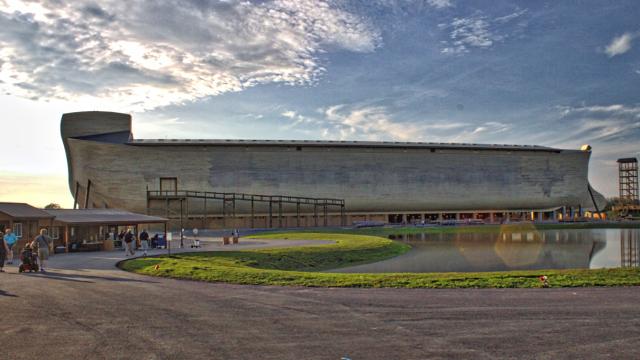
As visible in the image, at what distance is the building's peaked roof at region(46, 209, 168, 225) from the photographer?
105 feet

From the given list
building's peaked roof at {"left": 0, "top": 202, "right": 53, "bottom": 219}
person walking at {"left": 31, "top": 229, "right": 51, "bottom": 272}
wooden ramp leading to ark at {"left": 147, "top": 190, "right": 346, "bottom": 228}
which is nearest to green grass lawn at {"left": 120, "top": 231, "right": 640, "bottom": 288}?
person walking at {"left": 31, "top": 229, "right": 51, "bottom": 272}

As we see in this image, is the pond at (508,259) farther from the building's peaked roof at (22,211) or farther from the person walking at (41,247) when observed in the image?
the building's peaked roof at (22,211)

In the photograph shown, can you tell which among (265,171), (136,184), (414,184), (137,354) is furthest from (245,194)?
(137,354)

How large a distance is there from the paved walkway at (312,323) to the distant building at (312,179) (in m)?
56.7

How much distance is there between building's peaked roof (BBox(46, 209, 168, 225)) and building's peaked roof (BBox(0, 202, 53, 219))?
5.57ft

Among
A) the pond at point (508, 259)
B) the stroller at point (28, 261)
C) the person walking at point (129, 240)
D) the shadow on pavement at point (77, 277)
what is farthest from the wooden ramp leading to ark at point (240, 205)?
the shadow on pavement at point (77, 277)

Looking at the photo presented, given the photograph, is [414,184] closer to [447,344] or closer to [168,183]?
[168,183]

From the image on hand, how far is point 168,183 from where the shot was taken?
77.1 metres

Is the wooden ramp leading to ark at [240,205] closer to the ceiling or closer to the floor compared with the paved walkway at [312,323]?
closer to the ceiling

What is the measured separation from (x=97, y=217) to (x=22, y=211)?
630 cm

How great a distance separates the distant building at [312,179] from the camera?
249ft

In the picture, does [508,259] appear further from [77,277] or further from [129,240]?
[77,277]

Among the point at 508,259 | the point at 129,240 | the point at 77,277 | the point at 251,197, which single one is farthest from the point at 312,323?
the point at 251,197

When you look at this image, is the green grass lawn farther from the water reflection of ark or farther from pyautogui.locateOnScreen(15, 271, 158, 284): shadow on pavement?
the water reflection of ark
